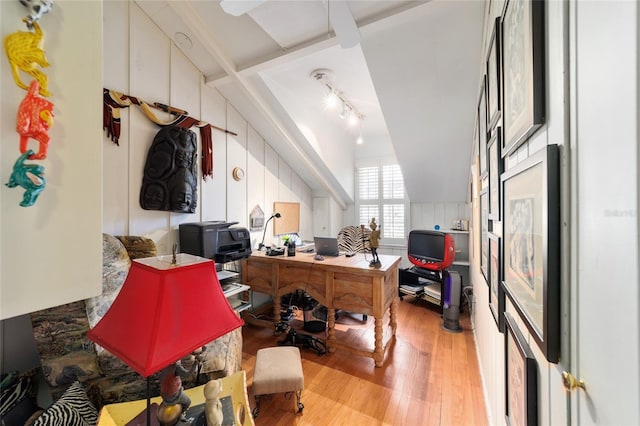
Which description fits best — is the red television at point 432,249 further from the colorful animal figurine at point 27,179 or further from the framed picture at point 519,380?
the colorful animal figurine at point 27,179

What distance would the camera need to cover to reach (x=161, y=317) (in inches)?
28.8

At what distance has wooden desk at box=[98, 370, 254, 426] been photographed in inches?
39.4

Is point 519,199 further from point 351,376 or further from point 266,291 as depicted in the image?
point 266,291

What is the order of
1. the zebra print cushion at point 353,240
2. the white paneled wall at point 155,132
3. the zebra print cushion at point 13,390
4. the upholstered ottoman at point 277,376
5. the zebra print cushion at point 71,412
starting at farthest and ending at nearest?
the zebra print cushion at point 353,240 → the white paneled wall at point 155,132 → the upholstered ottoman at point 277,376 → the zebra print cushion at point 13,390 → the zebra print cushion at point 71,412

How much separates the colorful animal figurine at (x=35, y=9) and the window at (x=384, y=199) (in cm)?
449

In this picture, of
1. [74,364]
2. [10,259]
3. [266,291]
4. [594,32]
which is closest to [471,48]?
[594,32]

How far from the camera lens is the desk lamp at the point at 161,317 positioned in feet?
Result: 2.34

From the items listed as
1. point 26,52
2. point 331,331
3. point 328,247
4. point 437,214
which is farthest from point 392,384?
point 437,214

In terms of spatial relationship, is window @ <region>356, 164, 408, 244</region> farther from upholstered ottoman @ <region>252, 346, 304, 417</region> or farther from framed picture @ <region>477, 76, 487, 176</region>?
upholstered ottoman @ <region>252, 346, 304, 417</region>

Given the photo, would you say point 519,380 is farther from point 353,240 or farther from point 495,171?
point 353,240

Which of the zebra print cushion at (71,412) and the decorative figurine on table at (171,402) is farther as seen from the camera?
the zebra print cushion at (71,412)

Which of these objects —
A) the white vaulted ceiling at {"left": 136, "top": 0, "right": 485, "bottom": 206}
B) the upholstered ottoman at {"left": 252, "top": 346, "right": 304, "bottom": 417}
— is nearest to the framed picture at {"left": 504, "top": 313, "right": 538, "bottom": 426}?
the upholstered ottoman at {"left": 252, "top": 346, "right": 304, "bottom": 417}

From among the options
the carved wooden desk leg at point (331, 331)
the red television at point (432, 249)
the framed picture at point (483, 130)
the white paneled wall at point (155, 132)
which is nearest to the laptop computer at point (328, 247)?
the carved wooden desk leg at point (331, 331)

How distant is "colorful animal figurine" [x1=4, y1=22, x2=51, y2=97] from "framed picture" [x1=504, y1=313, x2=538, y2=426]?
144 centimetres
